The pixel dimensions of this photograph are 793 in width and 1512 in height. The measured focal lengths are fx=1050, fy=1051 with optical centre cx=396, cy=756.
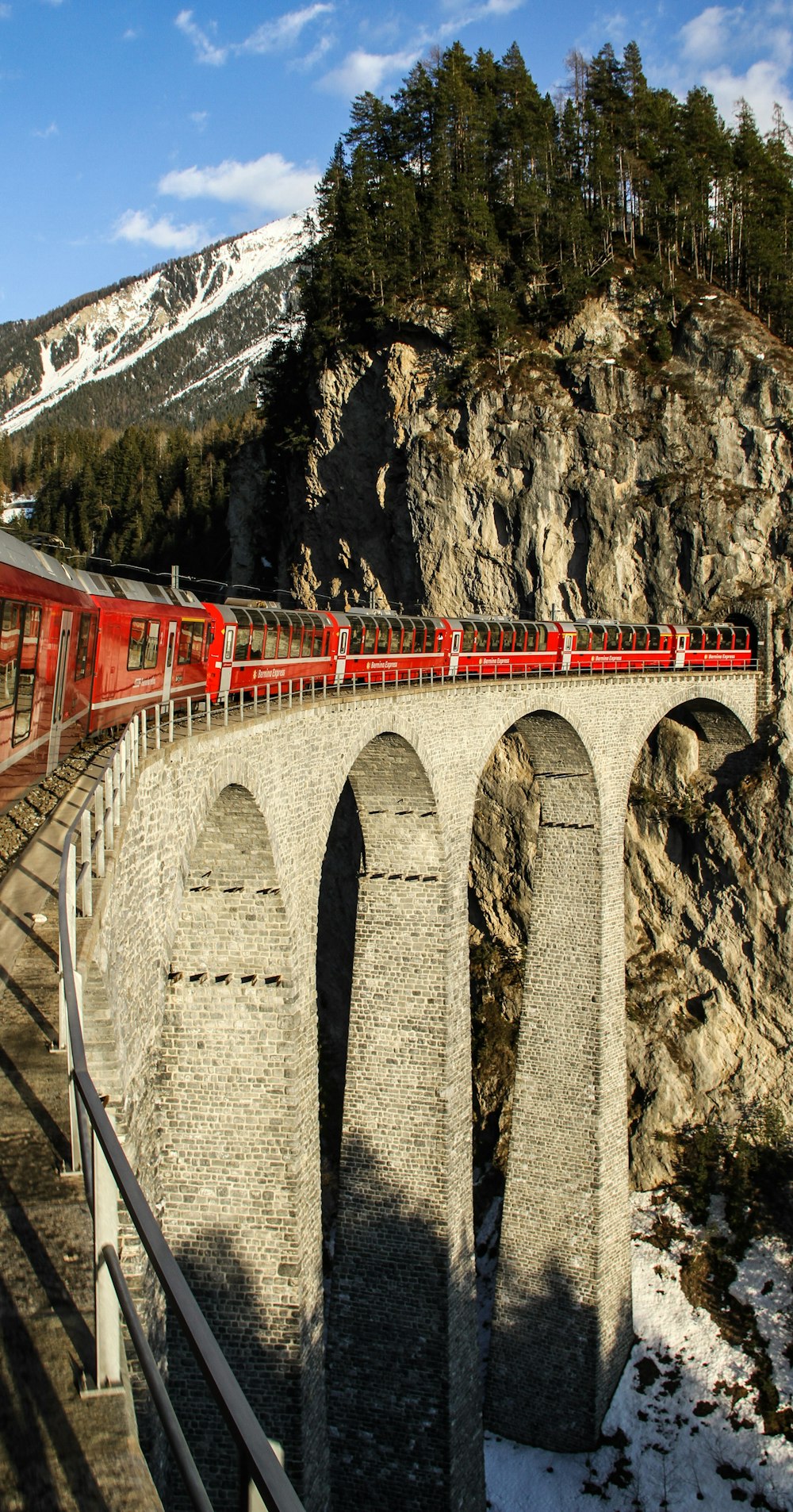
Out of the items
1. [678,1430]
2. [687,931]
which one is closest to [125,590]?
[678,1430]

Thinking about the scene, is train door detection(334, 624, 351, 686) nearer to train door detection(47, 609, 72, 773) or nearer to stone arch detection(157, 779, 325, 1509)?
stone arch detection(157, 779, 325, 1509)

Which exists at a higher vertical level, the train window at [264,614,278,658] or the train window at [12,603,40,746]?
the train window at [264,614,278,658]

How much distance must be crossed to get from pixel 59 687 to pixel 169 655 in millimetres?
5525

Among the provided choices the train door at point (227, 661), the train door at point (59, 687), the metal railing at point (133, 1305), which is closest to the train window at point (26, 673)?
the train door at point (59, 687)

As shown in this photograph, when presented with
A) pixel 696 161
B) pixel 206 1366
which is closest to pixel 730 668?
pixel 696 161

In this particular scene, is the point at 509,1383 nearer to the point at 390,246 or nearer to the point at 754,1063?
the point at 754,1063

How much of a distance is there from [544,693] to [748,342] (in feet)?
61.6

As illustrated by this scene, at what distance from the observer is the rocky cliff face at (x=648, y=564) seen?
32.9 m

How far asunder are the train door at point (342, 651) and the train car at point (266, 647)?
0.30 feet

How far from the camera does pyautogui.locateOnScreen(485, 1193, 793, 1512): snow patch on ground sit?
22891 millimetres

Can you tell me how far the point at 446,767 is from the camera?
841 inches

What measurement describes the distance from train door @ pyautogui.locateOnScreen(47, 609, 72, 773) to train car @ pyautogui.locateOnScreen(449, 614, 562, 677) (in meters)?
14.2

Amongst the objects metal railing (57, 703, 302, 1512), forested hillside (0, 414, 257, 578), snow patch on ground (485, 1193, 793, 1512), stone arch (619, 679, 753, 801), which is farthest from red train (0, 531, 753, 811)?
forested hillside (0, 414, 257, 578)

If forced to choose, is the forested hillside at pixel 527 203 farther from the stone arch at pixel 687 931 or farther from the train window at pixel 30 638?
the train window at pixel 30 638
